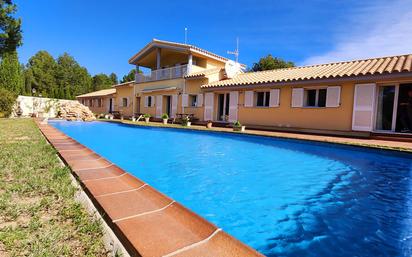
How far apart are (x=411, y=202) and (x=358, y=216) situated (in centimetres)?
132

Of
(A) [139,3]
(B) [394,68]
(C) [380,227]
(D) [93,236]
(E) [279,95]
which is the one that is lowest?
(C) [380,227]

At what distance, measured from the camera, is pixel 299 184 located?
15.1 feet

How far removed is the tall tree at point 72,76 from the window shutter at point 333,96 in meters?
55.0

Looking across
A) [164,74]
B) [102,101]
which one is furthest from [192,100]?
[102,101]

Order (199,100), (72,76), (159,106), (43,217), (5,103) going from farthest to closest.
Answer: (72,76)
(159,106)
(5,103)
(199,100)
(43,217)

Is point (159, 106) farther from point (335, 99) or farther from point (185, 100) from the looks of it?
point (335, 99)

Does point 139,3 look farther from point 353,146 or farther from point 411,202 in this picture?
point 411,202

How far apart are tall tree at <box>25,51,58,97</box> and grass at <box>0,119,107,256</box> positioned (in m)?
53.9

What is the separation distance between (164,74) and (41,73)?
43597 millimetres

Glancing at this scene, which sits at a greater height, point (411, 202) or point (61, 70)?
point (61, 70)

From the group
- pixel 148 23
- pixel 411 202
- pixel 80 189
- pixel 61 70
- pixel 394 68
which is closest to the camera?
pixel 80 189

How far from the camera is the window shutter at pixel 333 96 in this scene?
11.0 meters

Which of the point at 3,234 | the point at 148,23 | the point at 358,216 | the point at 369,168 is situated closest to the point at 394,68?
the point at 369,168

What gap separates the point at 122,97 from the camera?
26.7 meters
